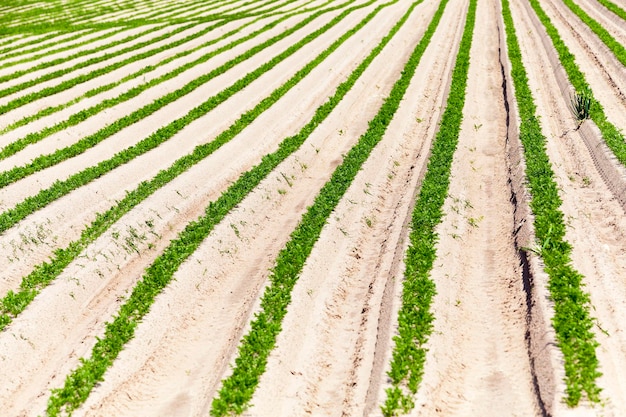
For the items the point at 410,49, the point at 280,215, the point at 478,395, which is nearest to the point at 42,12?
the point at 410,49

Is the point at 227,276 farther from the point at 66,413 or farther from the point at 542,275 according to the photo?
the point at 542,275

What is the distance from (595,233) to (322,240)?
594 centimetres

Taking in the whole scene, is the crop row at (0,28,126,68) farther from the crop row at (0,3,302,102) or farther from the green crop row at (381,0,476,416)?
the green crop row at (381,0,476,416)

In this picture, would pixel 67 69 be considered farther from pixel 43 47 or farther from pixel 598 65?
pixel 598 65

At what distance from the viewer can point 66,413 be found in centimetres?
753

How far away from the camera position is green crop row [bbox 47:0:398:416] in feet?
25.8

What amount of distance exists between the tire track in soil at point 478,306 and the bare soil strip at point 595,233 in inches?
Answer: 43.1

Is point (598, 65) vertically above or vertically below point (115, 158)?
above

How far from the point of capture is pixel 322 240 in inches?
447

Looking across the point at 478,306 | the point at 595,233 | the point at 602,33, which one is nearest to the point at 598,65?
the point at 602,33

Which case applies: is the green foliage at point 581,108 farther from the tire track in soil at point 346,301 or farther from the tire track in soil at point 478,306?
the tire track in soil at point 346,301

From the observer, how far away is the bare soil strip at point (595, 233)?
→ 735cm

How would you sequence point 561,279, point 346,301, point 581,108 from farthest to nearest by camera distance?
point 581,108, point 346,301, point 561,279

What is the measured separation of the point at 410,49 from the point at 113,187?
770 inches
